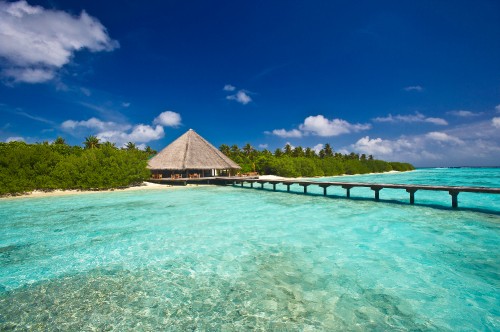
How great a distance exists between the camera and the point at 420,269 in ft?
19.5

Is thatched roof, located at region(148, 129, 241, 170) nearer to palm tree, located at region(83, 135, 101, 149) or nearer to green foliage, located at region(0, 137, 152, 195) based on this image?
green foliage, located at region(0, 137, 152, 195)

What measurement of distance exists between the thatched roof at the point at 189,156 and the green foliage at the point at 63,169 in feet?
8.56

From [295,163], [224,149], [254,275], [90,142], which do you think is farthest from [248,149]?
[254,275]

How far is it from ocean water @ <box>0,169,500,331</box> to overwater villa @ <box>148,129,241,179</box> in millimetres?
19292

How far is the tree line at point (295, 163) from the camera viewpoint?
48.9 meters

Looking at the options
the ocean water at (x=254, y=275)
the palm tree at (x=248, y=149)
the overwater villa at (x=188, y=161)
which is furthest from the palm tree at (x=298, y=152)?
the ocean water at (x=254, y=275)

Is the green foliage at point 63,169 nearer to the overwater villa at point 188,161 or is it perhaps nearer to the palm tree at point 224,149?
the overwater villa at point 188,161

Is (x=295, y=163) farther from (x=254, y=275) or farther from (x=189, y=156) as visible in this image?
(x=254, y=275)

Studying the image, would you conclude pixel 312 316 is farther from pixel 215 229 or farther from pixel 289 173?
pixel 289 173

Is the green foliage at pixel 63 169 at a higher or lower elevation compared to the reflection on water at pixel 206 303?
higher

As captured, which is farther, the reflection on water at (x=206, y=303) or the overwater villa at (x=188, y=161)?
the overwater villa at (x=188, y=161)

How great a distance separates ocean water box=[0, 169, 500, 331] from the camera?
159 inches

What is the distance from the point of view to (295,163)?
50062mm

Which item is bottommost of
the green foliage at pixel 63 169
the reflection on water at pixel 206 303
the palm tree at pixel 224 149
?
the reflection on water at pixel 206 303
